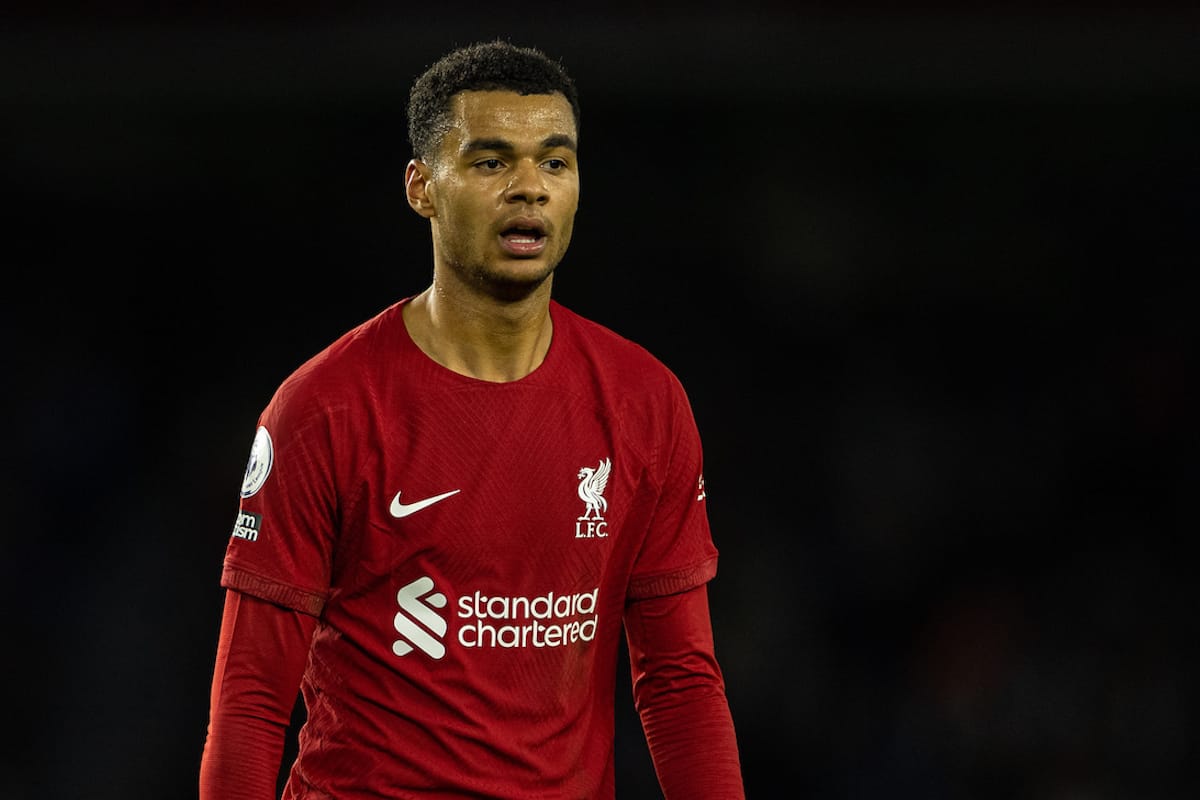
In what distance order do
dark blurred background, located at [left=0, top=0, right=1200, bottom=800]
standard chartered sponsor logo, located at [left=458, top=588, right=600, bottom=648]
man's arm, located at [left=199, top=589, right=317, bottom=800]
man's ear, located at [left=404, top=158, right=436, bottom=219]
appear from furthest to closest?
dark blurred background, located at [left=0, top=0, right=1200, bottom=800], man's ear, located at [left=404, top=158, right=436, bottom=219], standard chartered sponsor logo, located at [left=458, top=588, right=600, bottom=648], man's arm, located at [left=199, top=589, right=317, bottom=800]

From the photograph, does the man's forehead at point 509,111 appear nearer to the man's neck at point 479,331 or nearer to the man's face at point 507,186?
the man's face at point 507,186

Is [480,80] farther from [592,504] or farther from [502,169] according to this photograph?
[592,504]

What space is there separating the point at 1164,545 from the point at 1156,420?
1.48 ft

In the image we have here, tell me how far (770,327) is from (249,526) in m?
3.67

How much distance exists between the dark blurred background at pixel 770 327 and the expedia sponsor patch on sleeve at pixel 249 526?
2924 millimetres

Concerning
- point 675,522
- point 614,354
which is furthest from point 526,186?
point 675,522

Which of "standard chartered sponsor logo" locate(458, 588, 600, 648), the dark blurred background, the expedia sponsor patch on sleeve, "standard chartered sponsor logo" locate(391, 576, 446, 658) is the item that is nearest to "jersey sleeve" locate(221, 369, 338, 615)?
the expedia sponsor patch on sleeve

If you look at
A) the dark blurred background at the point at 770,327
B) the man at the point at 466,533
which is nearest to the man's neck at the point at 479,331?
the man at the point at 466,533

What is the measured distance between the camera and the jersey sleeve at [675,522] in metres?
2.54

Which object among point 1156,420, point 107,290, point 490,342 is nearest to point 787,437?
point 1156,420

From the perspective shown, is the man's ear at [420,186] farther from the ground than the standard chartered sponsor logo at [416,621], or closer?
farther from the ground

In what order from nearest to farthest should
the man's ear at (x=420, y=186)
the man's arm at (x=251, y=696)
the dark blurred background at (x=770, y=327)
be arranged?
the man's arm at (x=251, y=696)
the man's ear at (x=420, y=186)
the dark blurred background at (x=770, y=327)

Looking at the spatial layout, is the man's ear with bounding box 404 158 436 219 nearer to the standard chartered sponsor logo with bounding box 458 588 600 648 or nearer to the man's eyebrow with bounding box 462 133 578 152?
the man's eyebrow with bounding box 462 133 578 152

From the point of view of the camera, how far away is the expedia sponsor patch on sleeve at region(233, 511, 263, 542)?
2.29m
